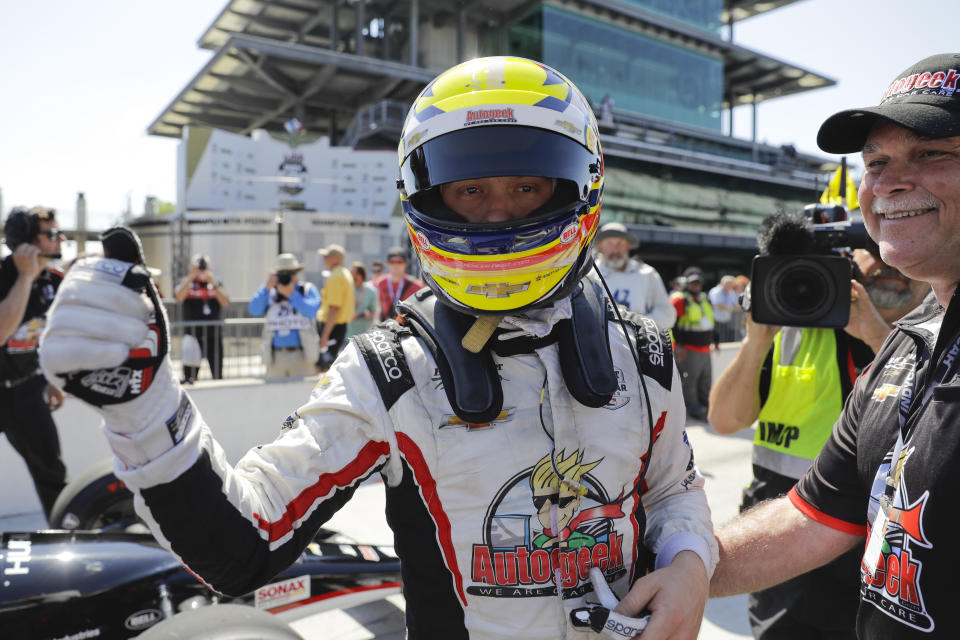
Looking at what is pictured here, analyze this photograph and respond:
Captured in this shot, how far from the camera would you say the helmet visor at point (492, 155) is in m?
1.30

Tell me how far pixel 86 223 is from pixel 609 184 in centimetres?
1633

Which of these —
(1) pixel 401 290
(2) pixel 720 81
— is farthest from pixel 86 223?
(2) pixel 720 81

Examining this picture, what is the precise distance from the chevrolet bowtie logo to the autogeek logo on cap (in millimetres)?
834

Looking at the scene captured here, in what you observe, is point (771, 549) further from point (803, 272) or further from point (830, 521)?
point (803, 272)

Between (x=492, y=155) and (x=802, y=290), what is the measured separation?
1219 mm

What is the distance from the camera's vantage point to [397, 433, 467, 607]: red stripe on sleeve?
1200 mm

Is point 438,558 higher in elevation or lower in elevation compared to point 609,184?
lower

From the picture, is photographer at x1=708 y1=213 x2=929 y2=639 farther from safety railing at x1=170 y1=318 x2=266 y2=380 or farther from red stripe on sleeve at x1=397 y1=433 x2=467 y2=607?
safety railing at x1=170 y1=318 x2=266 y2=380

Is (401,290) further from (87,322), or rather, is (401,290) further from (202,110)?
(202,110)

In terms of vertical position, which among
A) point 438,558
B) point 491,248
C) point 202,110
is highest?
point 202,110

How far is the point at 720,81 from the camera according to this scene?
1416 inches

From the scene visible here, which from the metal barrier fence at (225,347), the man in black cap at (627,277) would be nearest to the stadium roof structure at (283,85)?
the metal barrier fence at (225,347)

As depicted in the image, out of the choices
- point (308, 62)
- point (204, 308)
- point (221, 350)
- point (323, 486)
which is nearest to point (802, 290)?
point (323, 486)

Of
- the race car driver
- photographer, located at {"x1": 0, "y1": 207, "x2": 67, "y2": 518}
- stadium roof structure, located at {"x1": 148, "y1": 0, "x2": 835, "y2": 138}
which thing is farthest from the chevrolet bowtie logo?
stadium roof structure, located at {"x1": 148, "y1": 0, "x2": 835, "y2": 138}
